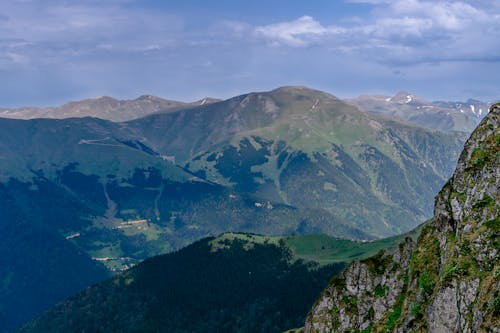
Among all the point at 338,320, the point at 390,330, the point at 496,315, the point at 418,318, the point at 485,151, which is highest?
the point at 485,151

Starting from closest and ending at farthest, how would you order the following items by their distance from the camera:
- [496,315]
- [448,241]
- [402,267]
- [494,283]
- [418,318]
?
1. [496,315]
2. [494,283]
3. [418,318]
4. [448,241]
5. [402,267]

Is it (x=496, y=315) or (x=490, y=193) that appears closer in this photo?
(x=496, y=315)

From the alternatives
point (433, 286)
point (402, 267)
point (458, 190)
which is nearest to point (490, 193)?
point (458, 190)

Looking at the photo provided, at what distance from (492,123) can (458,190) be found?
1117 cm

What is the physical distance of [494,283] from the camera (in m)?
48.7

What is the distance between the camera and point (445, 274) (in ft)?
183

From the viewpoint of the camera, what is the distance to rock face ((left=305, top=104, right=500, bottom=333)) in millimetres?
52375

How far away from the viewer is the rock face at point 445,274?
52375 millimetres

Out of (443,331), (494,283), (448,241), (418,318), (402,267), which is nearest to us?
(494,283)

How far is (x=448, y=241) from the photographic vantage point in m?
65.1

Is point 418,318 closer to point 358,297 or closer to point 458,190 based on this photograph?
point 458,190

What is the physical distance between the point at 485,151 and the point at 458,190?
582 cm

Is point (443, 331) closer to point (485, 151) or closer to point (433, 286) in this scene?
point (433, 286)

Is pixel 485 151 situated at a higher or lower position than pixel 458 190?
higher
